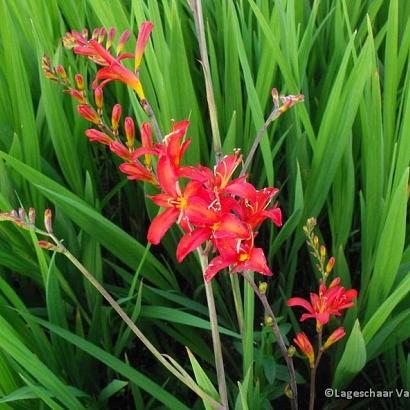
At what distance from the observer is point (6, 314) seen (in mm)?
796

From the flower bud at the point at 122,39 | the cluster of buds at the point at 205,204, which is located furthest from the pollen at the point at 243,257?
the flower bud at the point at 122,39

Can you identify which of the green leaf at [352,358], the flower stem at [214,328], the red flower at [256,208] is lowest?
the green leaf at [352,358]

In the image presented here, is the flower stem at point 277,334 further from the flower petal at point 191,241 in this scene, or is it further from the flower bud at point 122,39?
the flower bud at point 122,39

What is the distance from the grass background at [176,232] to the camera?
0.79m

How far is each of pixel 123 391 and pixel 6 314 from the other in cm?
23

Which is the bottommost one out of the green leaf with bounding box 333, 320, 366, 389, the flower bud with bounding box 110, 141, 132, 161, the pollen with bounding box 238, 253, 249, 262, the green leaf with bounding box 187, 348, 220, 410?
the green leaf with bounding box 333, 320, 366, 389

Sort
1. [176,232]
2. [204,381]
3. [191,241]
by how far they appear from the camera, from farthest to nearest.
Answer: [176,232], [204,381], [191,241]

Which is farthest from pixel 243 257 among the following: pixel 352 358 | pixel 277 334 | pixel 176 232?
pixel 176 232

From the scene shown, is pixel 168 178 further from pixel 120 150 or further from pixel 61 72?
pixel 61 72

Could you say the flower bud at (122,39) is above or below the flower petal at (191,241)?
above

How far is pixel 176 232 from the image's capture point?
38.3 inches

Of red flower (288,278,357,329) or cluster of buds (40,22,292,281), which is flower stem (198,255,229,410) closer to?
cluster of buds (40,22,292,281)

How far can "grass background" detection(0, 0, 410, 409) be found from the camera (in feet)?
2.58

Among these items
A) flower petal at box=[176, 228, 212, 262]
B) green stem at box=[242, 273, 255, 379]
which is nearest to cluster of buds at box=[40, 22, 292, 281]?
flower petal at box=[176, 228, 212, 262]
